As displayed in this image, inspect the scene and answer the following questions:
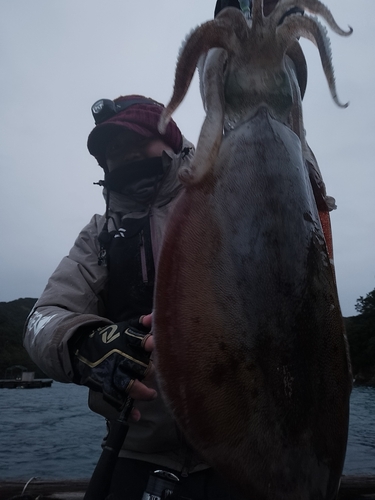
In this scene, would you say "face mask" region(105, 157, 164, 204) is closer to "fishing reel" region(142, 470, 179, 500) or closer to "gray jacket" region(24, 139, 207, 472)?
"gray jacket" region(24, 139, 207, 472)

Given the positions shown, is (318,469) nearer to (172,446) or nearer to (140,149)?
(172,446)

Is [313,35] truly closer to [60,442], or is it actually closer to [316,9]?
[316,9]

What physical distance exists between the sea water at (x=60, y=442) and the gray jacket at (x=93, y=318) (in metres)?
6.23

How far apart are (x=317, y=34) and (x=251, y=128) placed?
43 cm

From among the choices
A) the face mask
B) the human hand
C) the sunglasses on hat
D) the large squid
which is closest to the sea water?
the face mask

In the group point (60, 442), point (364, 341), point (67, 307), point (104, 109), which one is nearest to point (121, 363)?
point (67, 307)

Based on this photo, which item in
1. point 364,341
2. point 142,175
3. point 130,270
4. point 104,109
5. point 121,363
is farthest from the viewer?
point 364,341

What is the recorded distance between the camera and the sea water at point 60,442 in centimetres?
1473

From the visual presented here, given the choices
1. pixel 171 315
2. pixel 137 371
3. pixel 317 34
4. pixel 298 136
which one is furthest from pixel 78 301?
pixel 317 34

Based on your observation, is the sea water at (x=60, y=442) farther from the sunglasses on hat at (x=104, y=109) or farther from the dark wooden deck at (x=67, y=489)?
the sunglasses on hat at (x=104, y=109)

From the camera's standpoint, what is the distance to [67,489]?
502 cm

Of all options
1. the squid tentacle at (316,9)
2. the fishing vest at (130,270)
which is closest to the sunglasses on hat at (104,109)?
the fishing vest at (130,270)

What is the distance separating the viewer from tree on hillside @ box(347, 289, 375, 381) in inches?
1907

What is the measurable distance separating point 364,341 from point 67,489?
50.7 meters
